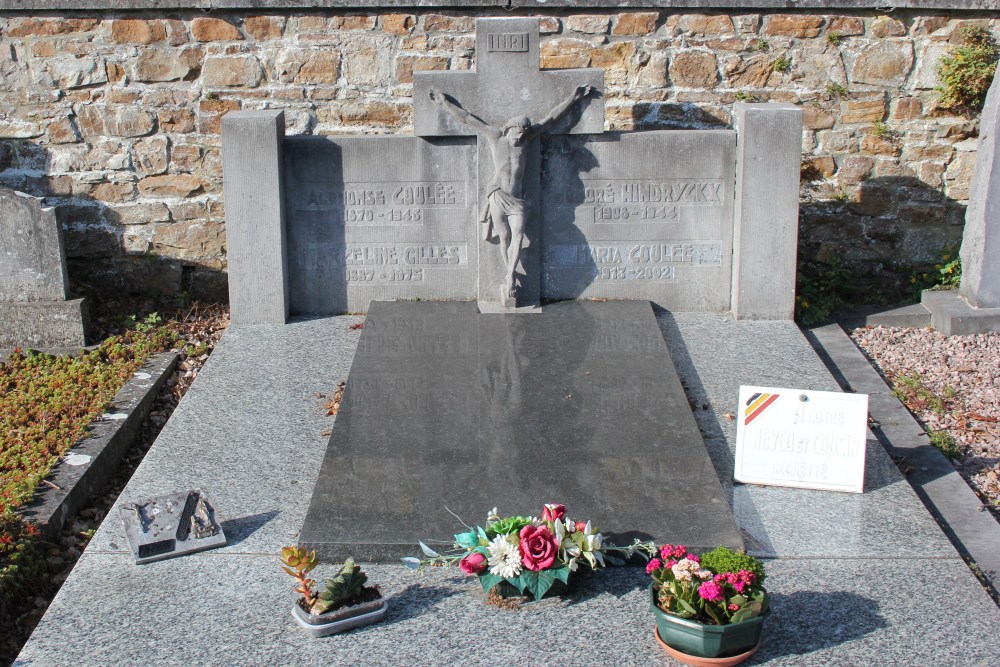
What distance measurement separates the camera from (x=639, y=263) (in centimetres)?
720

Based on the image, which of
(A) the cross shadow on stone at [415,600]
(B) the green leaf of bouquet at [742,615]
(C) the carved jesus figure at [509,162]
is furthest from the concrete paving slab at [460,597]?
(C) the carved jesus figure at [509,162]

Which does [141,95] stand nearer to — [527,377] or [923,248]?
[527,377]

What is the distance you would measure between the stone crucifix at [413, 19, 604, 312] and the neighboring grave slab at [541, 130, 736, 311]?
0.19 meters

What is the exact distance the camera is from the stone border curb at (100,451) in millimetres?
5043

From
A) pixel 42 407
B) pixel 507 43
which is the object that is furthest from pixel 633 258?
pixel 42 407

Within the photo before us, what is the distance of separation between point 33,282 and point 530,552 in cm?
458

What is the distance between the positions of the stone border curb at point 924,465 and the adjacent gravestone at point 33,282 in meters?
4.88

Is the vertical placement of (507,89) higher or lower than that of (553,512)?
higher

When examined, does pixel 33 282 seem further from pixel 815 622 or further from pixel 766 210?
pixel 815 622

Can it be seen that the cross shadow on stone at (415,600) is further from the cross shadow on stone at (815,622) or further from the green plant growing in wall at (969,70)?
the green plant growing in wall at (969,70)

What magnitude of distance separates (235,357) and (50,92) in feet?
9.64

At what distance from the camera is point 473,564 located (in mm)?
3982

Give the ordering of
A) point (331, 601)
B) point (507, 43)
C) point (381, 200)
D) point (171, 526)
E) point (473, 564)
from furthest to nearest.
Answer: point (381, 200)
point (507, 43)
point (171, 526)
point (473, 564)
point (331, 601)

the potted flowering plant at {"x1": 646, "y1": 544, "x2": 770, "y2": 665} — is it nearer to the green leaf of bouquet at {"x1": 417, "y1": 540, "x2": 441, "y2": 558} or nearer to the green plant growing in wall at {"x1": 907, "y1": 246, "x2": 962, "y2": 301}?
the green leaf of bouquet at {"x1": 417, "y1": 540, "x2": 441, "y2": 558}
